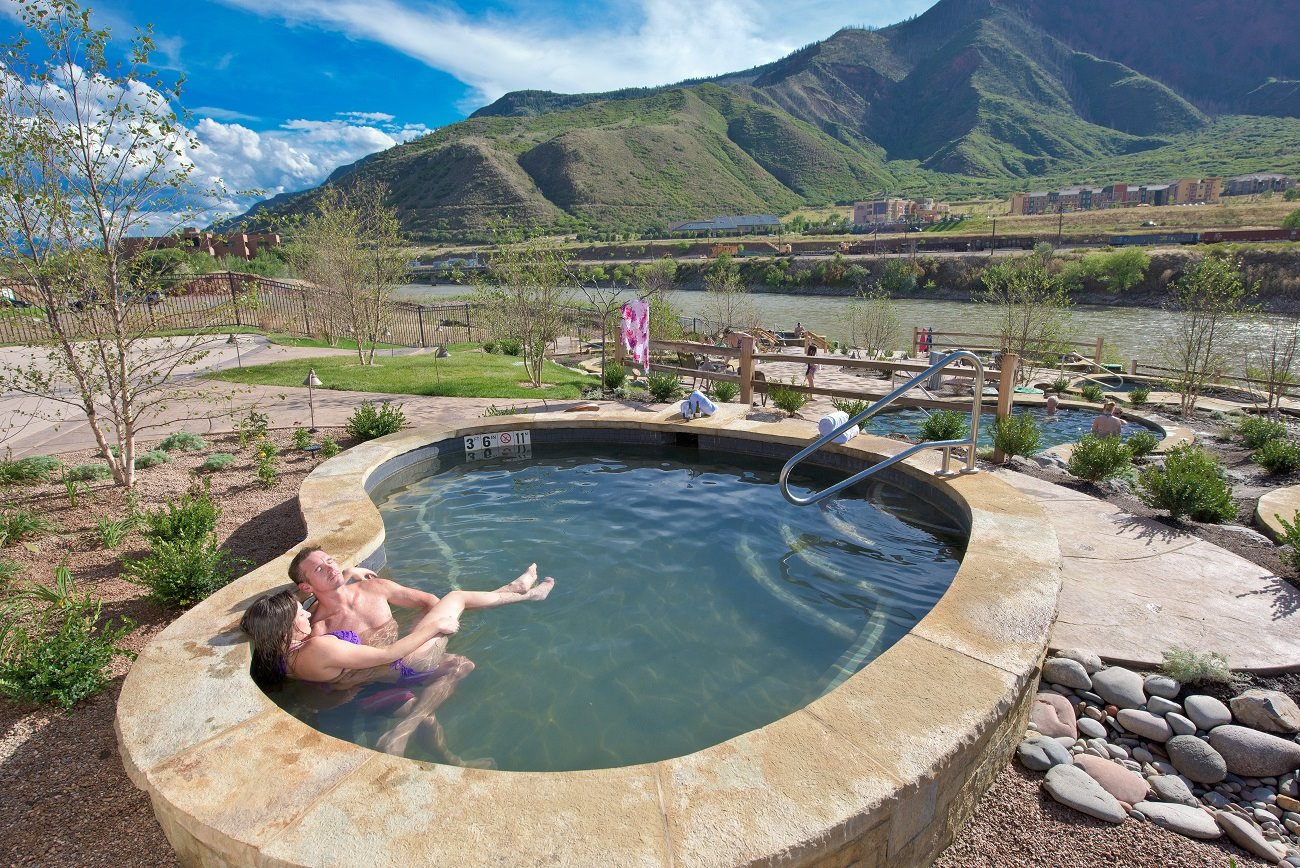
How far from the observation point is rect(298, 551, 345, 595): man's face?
145 inches

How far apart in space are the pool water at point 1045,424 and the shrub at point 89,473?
10.3 meters

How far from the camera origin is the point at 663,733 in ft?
10.6

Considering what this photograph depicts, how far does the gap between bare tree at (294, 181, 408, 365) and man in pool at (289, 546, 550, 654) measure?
1356cm

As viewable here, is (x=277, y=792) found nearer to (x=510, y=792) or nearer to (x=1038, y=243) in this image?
(x=510, y=792)

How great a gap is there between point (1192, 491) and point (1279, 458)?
3.26m

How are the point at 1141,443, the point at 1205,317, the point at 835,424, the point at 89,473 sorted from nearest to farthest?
the point at 835,424
the point at 89,473
the point at 1141,443
the point at 1205,317

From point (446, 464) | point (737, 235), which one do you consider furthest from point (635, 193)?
point (446, 464)

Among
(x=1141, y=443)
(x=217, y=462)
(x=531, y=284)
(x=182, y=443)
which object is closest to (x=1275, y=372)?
(x=1141, y=443)

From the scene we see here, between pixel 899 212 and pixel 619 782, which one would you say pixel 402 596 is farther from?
pixel 899 212

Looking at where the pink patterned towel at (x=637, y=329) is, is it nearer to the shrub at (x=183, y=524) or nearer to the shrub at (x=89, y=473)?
the shrub at (x=89, y=473)

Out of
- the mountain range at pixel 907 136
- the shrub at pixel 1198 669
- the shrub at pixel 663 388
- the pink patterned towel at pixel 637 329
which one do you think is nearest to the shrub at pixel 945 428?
the shrub at pixel 663 388

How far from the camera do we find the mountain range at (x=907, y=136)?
107m

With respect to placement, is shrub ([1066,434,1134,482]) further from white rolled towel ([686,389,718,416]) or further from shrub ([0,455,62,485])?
shrub ([0,455,62,485])

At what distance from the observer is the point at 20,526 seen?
16.1 ft
